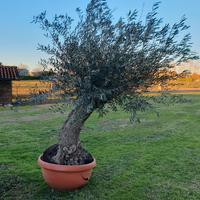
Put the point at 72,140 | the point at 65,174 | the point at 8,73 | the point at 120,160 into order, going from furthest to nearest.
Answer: the point at 8,73 → the point at 120,160 → the point at 72,140 → the point at 65,174

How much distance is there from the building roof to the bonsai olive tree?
12036 millimetres

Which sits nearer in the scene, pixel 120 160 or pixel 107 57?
pixel 107 57

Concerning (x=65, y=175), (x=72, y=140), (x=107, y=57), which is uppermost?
(x=107, y=57)

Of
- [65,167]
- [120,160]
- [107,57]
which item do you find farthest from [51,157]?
[120,160]

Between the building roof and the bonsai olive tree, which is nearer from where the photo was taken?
the bonsai olive tree

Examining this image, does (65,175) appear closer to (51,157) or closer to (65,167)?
(65,167)

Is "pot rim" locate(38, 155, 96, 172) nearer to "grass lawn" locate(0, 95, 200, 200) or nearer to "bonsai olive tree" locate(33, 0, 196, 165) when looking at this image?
"bonsai olive tree" locate(33, 0, 196, 165)

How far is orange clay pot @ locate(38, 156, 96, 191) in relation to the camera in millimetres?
3791

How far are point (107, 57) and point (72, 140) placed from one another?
114 cm

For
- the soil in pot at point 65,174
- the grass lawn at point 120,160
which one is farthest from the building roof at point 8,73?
the soil in pot at point 65,174

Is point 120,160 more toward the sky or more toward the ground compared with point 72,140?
more toward the ground

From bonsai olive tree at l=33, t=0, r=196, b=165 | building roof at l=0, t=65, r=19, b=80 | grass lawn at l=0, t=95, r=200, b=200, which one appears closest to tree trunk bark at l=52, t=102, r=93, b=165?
bonsai olive tree at l=33, t=0, r=196, b=165

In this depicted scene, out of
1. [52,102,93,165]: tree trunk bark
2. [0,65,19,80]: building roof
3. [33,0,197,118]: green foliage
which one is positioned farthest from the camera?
[0,65,19,80]: building roof

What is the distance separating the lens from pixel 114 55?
368cm
